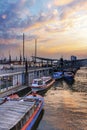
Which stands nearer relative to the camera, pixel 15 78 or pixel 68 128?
pixel 68 128

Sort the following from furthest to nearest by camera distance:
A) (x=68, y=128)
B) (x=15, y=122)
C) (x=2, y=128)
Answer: (x=68, y=128)
(x=15, y=122)
(x=2, y=128)

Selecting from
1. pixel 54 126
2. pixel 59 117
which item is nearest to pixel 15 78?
pixel 59 117

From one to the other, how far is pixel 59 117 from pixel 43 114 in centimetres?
295

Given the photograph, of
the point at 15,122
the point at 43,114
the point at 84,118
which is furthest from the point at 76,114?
the point at 15,122

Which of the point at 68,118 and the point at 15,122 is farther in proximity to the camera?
the point at 68,118

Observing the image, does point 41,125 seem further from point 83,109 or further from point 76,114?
point 83,109

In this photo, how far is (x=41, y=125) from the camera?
30.3 metres

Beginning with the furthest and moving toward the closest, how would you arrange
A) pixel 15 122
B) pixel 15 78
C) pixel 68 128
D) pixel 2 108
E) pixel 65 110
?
pixel 15 78 → pixel 65 110 → pixel 68 128 → pixel 2 108 → pixel 15 122

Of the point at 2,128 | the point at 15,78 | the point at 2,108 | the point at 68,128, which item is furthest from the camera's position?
the point at 15,78

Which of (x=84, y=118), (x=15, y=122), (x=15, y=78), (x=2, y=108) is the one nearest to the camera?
(x=15, y=122)

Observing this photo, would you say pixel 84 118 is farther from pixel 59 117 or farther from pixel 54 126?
pixel 54 126

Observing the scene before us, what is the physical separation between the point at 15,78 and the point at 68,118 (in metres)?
26.2

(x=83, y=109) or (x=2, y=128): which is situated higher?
(x=2, y=128)

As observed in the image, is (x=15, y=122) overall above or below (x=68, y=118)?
above
